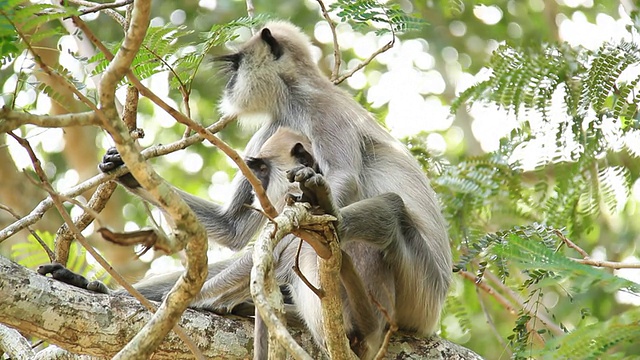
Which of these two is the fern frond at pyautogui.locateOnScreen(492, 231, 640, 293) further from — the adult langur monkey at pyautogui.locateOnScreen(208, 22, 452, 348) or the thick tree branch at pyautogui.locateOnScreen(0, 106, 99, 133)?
the adult langur monkey at pyautogui.locateOnScreen(208, 22, 452, 348)

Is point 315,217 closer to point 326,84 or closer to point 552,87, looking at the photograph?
point 326,84

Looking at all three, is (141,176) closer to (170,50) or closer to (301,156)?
(170,50)

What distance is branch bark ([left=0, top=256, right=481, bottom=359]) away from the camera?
3.69 m

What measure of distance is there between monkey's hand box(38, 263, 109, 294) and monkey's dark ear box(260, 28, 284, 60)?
7.71 feet

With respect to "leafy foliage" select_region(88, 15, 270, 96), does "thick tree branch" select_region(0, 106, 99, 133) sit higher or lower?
higher

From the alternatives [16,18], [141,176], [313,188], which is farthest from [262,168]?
[141,176]

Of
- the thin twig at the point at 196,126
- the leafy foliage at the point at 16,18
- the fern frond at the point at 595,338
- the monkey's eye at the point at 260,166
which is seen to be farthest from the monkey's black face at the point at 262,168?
the fern frond at the point at 595,338

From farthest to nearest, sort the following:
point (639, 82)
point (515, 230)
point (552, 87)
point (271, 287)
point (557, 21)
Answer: point (557, 21) < point (552, 87) < point (639, 82) < point (515, 230) < point (271, 287)

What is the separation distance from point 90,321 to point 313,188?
50.6 inches

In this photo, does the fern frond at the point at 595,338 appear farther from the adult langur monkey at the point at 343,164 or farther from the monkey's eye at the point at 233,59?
the monkey's eye at the point at 233,59

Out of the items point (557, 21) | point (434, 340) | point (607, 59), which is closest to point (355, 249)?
point (434, 340)

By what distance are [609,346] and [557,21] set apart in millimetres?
8946

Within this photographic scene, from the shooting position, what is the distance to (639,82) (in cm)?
523

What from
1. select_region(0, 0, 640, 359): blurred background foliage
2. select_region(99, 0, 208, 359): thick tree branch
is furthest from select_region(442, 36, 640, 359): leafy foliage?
select_region(99, 0, 208, 359): thick tree branch
